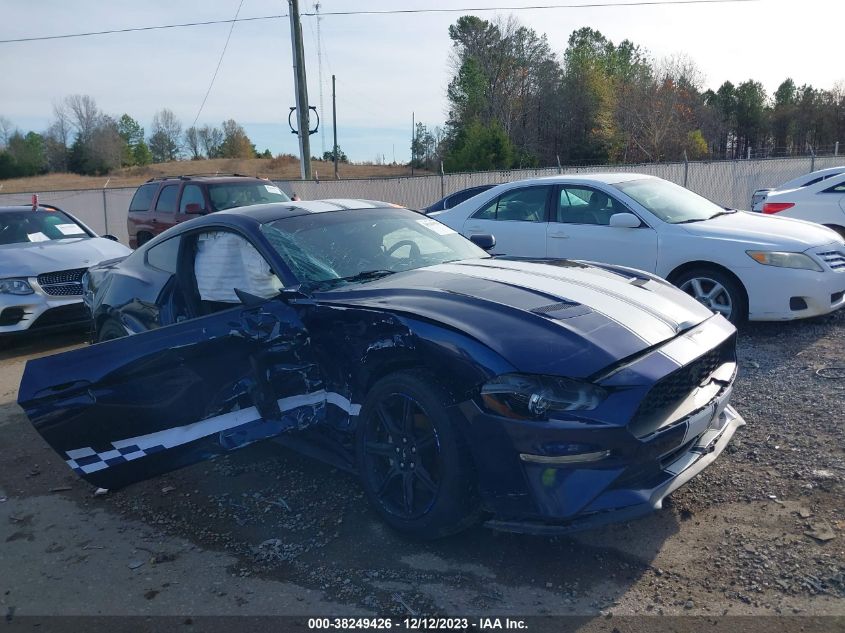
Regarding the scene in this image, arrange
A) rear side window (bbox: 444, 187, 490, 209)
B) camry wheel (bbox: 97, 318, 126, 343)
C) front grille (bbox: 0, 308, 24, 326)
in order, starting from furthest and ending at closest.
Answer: rear side window (bbox: 444, 187, 490, 209) → front grille (bbox: 0, 308, 24, 326) → camry wheel (bbox: 97, 318, 126, 343)

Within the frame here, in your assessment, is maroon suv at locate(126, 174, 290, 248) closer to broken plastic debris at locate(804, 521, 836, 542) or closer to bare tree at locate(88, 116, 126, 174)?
broken plastic debris at locate(804, 521, 836, 542)

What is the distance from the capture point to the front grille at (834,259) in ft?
20.9

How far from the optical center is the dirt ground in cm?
288

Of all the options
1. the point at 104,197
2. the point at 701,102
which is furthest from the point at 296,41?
the point at 701,102

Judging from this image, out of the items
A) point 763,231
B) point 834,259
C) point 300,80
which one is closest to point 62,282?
point 763,231

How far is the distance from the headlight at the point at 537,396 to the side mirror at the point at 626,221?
14.2 feet

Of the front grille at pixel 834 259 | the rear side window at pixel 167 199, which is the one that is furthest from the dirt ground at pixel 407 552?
the rear side window at pixel 167 199

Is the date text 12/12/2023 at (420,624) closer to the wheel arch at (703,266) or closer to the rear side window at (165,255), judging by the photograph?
the rear side window at (165,255)

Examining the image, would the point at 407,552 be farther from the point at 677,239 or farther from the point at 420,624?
the point at 677,239

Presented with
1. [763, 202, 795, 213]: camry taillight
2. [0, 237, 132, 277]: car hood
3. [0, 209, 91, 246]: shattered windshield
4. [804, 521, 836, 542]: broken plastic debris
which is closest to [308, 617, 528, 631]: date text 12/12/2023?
[804, 521, 836, 542]: broken plastic debris

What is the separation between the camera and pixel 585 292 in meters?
3.64

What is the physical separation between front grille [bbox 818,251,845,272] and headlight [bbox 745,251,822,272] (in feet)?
0.61

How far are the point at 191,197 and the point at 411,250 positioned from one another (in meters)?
8.81

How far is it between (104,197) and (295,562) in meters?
18.8
